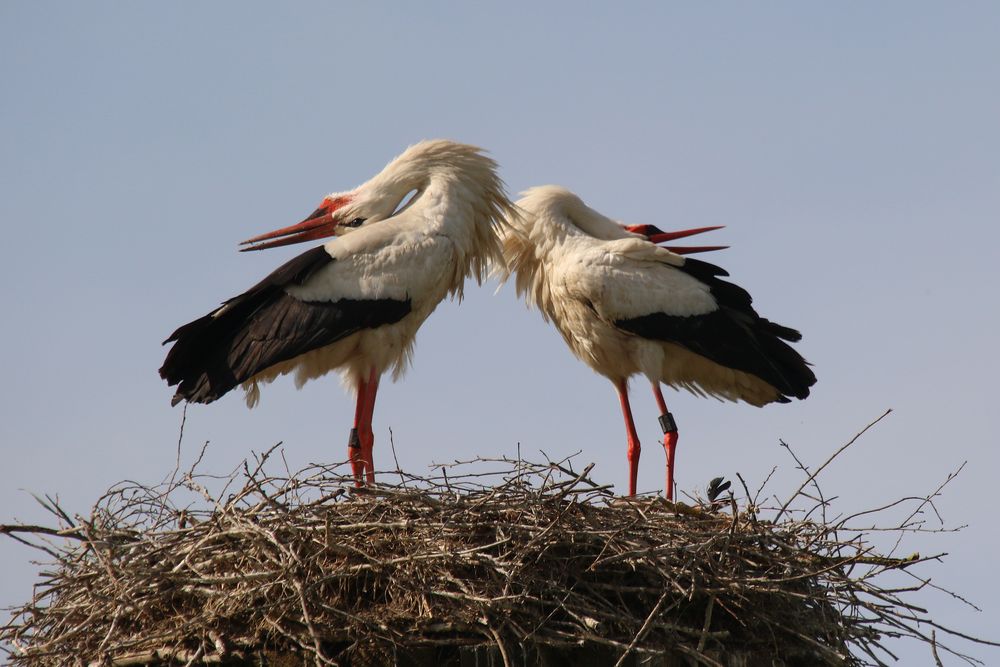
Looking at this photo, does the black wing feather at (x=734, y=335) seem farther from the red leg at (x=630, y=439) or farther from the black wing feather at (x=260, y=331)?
the black wing feather at (x=260, y=331)

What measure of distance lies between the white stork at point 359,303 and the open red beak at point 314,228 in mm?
395

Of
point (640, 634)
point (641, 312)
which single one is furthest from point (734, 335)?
point (640, 634)

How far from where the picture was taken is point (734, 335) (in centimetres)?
908

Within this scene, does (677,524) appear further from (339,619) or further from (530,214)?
(530,214)

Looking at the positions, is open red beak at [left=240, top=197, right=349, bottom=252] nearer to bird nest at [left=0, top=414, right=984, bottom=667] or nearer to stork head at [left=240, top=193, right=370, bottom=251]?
stork head at [left=240, top=193, right=370, bottom=251]

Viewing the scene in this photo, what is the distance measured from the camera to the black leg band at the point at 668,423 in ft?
29.7

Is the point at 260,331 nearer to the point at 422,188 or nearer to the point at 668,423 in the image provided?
the point at 422,188

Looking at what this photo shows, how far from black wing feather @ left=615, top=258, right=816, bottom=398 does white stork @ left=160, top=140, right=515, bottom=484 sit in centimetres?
124

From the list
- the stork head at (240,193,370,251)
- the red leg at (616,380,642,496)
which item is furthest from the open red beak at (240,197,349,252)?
the red leg at (616,380,642,496)

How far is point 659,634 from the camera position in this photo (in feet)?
18.5

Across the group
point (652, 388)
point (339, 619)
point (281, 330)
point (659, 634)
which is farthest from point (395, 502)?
point (652, 388)

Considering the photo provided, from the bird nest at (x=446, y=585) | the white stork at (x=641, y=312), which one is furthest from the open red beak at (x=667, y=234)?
the bird nest at (x=446, y=585)

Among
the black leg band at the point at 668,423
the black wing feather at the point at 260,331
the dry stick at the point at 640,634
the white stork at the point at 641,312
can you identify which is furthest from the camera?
the black leg band at the point at 668,423

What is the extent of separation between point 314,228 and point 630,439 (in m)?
2.42
